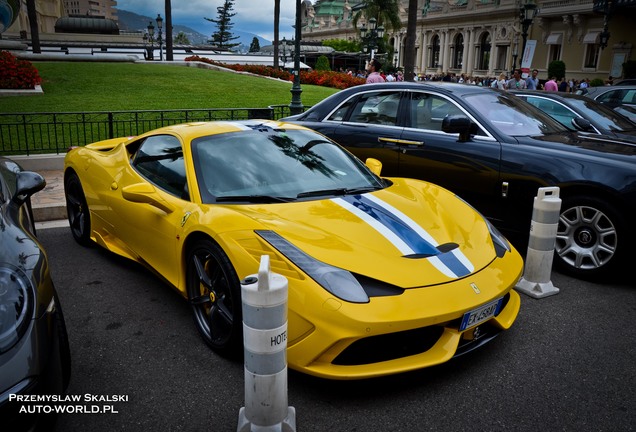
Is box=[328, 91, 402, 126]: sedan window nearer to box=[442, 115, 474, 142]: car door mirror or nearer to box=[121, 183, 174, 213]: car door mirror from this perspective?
box=[442, 115, 474, 142]: car door mirror

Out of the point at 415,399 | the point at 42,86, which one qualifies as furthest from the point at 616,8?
the point at 415,399

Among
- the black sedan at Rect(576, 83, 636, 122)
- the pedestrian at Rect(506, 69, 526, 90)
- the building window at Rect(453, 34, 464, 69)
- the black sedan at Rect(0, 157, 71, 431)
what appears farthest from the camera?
the building window at Rect(453, 34, 464, 69)

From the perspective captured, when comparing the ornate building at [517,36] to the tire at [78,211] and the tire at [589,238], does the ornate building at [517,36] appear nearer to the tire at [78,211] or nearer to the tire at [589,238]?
the tire at [589,238]

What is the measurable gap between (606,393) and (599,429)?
1.30 ft

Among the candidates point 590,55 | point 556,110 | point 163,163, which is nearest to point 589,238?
point 163,163

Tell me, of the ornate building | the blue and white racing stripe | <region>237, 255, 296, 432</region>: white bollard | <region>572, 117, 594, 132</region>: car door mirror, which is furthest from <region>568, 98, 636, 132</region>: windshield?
the ornate building

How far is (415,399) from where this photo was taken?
3.05 m

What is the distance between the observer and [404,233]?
3.49 m

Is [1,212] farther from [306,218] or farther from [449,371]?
[449,371]

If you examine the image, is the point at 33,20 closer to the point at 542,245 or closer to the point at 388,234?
the point at 542,245

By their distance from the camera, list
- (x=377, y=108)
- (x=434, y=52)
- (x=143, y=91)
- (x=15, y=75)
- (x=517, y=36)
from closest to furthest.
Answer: (x=377, y=108) → (x=15, y=75) → (x=143, y=91) → (x=517, y=36) → (x=434, y=52)

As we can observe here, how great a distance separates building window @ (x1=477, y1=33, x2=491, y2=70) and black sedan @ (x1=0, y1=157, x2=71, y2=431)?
7272cm

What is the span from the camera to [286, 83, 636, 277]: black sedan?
4.86 m

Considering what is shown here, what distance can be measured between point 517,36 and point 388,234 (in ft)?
219
